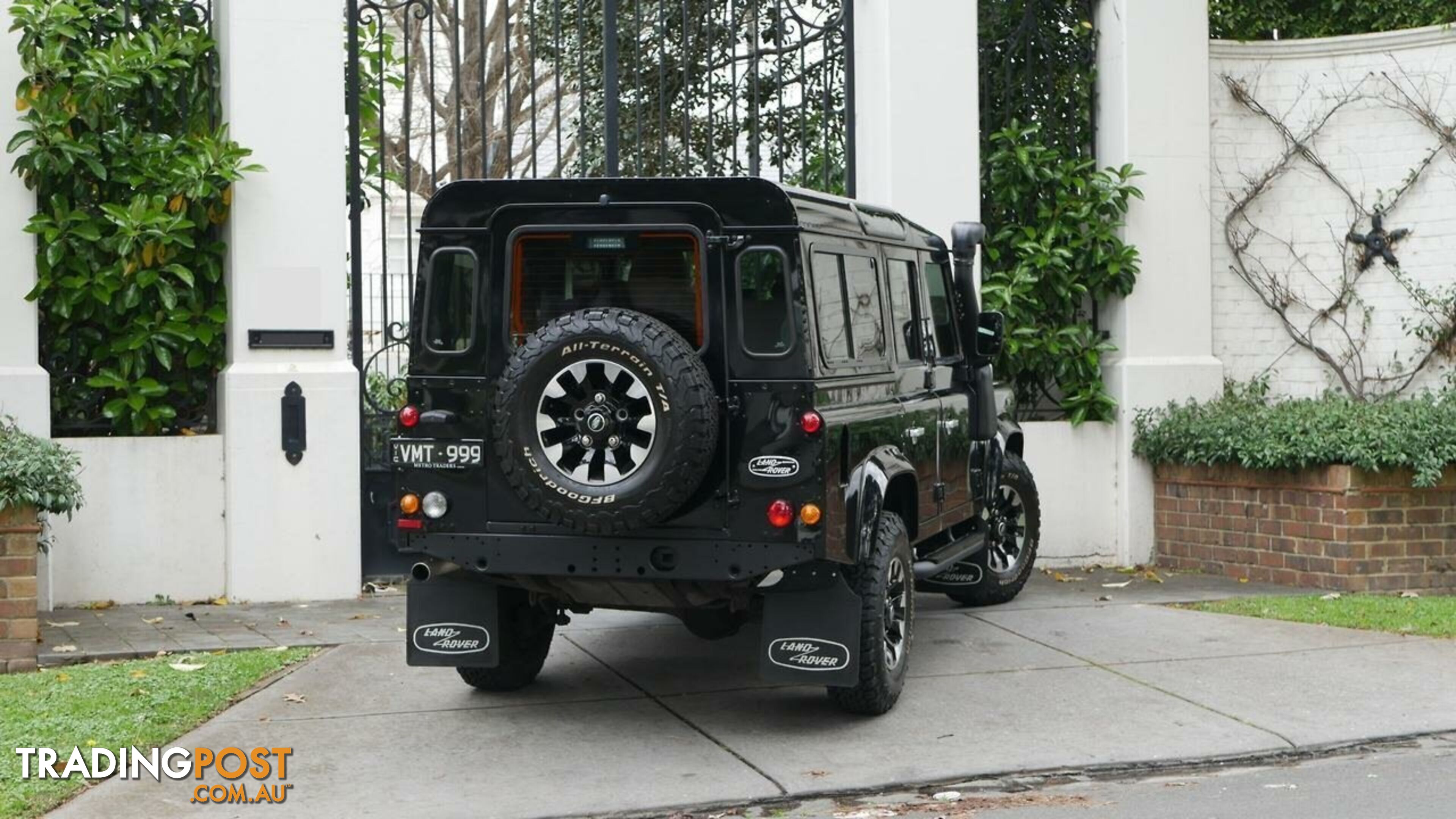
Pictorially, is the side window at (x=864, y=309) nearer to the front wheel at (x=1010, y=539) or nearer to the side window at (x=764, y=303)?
the side window at (x=764, y=303)

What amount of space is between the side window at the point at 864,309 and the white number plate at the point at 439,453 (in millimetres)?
1737

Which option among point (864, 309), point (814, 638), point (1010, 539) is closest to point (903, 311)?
point (864, 309)

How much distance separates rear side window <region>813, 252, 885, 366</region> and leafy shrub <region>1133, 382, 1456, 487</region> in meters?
4.22

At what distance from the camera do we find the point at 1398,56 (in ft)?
42.0

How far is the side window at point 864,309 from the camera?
761cm

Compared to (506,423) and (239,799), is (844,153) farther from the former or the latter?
(239,799)

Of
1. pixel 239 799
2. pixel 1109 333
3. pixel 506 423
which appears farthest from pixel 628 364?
pixel 1109 333

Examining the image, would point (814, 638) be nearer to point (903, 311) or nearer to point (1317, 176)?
point (903, 311)

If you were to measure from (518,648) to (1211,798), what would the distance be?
323 cm

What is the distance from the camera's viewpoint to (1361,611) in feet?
33.2

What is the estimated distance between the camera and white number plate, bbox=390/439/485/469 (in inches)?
279

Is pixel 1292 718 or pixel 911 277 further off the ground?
Answer: pixel 911 277

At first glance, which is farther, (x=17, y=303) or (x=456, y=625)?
(x=17, y=303)

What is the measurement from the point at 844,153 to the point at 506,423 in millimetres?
6070
